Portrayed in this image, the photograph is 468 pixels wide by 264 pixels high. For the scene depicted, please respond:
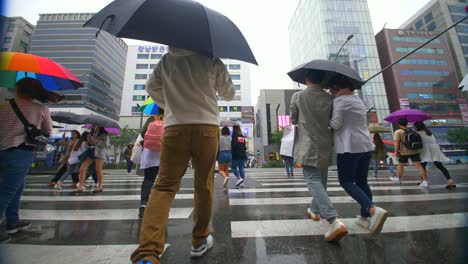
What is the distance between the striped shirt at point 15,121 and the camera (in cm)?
231

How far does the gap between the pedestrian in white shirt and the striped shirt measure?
11.2 feet

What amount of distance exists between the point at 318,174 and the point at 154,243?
180 cm

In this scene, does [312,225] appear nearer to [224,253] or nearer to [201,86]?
[224,253]

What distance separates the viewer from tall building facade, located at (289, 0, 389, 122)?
48.4m

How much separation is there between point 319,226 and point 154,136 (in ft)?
8.26

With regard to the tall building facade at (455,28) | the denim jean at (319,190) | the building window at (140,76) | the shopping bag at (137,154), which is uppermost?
the tall building facade at (455,28)

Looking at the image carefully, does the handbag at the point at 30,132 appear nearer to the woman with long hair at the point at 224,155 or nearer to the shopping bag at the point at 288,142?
the shopping bag at the point at 288,142

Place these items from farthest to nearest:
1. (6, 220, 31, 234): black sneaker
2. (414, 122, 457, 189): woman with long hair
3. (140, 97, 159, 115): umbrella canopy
Result: (414, 122, 457, 189): woman with long hair → (140, 97, 159, 115): umbrella canopy → (6, 220, 31, 234): black sneaker

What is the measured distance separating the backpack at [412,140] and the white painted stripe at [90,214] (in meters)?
5.64

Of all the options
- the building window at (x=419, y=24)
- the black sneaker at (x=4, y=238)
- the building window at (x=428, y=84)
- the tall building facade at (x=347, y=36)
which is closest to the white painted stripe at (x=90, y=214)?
the black sneaker at (x=4, y=238)

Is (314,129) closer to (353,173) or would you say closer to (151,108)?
(353,173)

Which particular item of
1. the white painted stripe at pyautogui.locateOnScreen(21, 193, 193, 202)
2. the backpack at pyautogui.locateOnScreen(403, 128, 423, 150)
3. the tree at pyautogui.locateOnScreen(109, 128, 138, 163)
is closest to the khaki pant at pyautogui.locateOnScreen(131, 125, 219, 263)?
the white painted stripe at pyautogui.locateOnScreen(21, 193, 193, 202)

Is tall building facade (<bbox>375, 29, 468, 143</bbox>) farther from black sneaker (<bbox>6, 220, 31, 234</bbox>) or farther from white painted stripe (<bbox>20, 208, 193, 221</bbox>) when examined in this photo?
black sneaker (<bbox>6, 220, 31, 234</bbox>)

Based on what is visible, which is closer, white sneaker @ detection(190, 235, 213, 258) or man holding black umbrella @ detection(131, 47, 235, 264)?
man holding black umbrella @ detection(131, 47, 235, 264)
